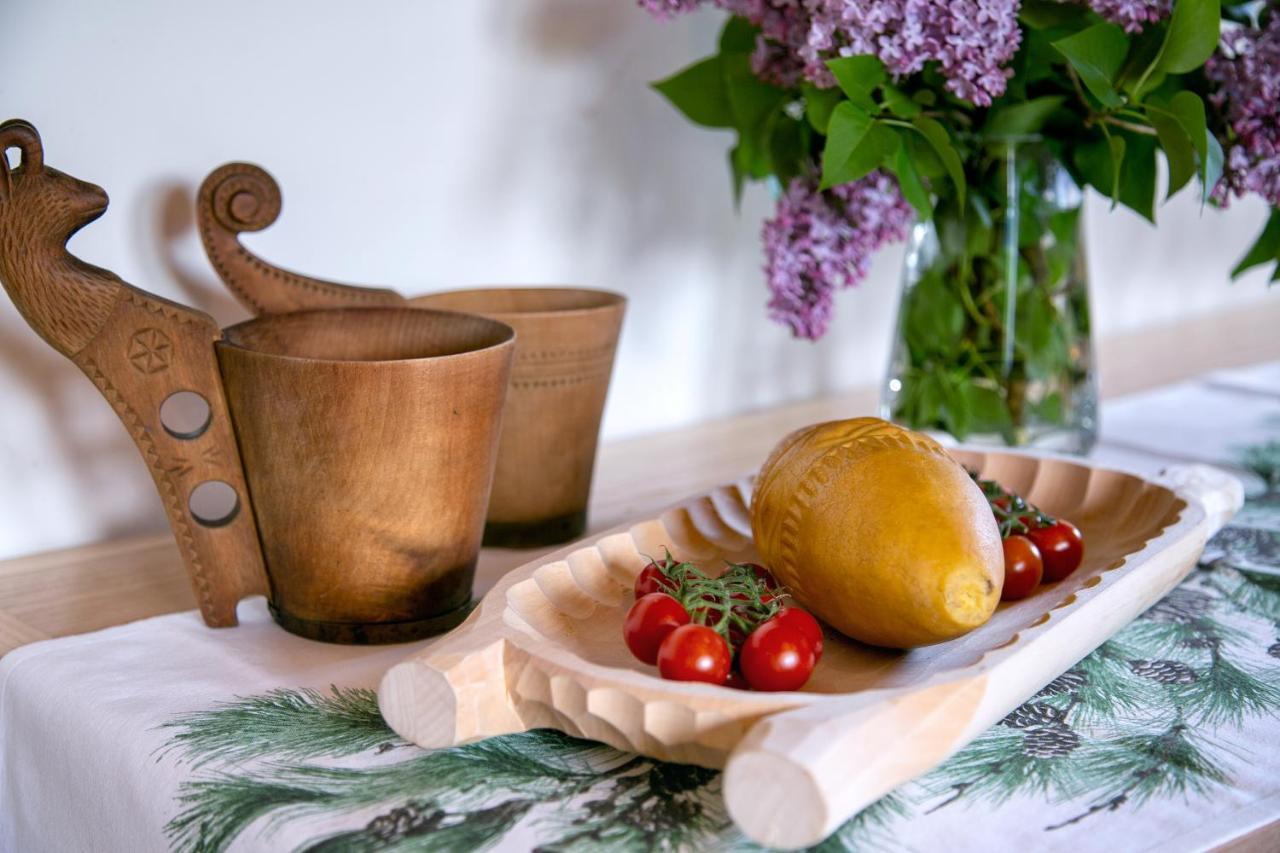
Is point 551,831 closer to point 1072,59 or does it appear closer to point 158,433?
point 158,433

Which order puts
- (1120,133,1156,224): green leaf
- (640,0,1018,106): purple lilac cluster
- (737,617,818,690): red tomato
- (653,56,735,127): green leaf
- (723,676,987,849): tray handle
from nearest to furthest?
(723,676,987,849): tray handle → (737,617,818,690): red tomato → (640,0,1018,106): purple lilac cluster → (1120,133,1156,224): green leaf → (653,56,735,127): green leaf

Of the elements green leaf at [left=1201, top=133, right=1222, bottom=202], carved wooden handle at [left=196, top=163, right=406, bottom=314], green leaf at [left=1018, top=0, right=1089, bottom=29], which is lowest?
carved wooden handle at [left=196, top=163, right=406, bottom=314]

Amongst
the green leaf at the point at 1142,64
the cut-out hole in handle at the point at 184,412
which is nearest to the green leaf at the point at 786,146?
the green leaf at the point at 1142,64

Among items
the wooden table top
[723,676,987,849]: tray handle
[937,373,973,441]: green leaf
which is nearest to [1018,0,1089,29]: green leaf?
[937,373,973,441]: green leaf

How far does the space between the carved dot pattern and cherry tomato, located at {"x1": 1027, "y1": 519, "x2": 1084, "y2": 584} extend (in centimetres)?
45

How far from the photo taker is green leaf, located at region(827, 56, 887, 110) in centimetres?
72

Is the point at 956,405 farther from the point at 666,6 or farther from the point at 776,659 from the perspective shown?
the point at 776,659

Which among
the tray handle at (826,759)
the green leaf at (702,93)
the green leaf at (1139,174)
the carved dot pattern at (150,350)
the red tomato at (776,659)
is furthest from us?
the green leaf at (702,93)

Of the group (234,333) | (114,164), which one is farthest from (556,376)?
(114,164)

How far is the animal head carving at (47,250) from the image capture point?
1.89ft

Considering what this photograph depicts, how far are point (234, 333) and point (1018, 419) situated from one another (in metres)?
0.55

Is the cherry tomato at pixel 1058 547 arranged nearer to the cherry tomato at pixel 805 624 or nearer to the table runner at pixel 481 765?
the table runner at pixel 481 765

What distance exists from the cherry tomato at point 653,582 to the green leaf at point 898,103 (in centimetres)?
34

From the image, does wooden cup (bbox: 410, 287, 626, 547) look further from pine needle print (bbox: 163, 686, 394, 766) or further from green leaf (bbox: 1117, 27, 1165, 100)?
green leaf (bbox: 1117, 27, 1165, 100)
